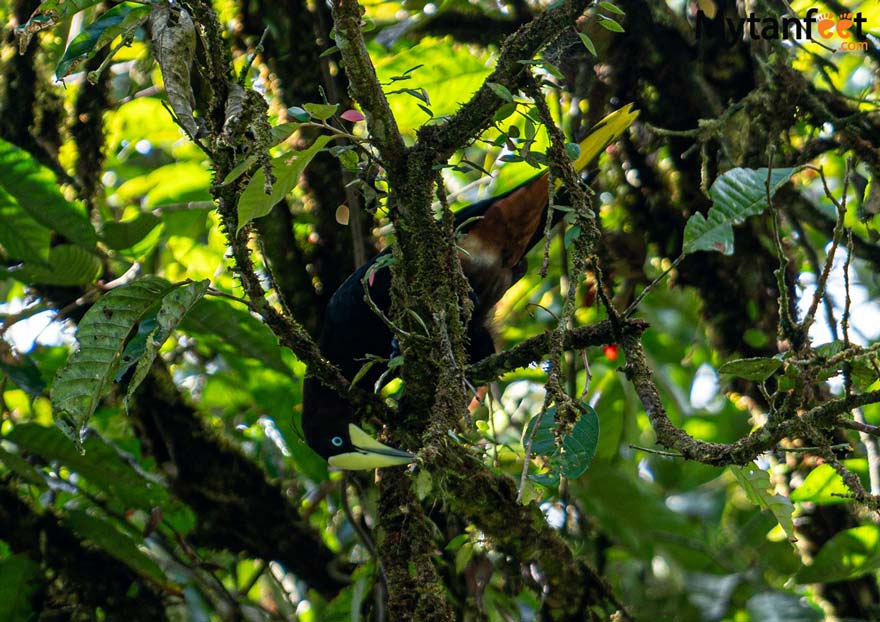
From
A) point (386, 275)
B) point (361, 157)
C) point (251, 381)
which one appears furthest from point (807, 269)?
point (361, 157)

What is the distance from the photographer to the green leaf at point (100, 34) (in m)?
1.62

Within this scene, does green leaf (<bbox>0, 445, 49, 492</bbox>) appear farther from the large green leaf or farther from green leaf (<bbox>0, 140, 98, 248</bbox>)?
the large green leaf

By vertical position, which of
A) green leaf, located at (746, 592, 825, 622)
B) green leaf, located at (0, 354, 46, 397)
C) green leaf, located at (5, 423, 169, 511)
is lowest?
green leaf, located at (5, 423, 169, 511)

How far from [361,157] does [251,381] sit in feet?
4.48

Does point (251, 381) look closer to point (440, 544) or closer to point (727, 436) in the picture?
point (440, 544)

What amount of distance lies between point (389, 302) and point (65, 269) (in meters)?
1.05

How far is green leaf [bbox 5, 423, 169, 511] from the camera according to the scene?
2506 mm

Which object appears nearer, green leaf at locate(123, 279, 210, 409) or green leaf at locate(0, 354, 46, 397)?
green leaf at locate(123, 279, 210, 409)

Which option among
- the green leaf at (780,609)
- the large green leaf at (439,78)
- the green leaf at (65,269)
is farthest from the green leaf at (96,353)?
the green leaf at (780,609)

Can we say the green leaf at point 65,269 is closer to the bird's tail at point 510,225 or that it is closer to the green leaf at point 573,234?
the bird's tail at point 510,225

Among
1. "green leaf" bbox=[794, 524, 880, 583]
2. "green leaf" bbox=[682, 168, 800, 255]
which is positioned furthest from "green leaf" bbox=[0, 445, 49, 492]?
"green leaf" bbox=[794, 524, 880, 583]

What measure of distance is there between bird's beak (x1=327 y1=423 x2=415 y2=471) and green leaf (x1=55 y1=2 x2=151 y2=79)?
0.93 metres

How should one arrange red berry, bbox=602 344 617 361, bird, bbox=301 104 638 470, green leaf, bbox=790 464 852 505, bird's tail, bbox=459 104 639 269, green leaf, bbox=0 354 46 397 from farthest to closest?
bird's tail, bbox=459 104 639 269 → bird, bbox=301 104 638 470 → red berry, bbox=602 344 617 361 → green leaf, bbox=0 354 46 397 → green leaf, bbox=790 464 852 505

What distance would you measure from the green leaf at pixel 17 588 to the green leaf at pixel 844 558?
227cm
